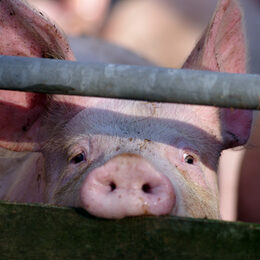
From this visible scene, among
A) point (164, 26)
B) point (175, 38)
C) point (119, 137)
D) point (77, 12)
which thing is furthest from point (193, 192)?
point (77, 12)

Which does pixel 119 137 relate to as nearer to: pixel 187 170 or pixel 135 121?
pixel 135 121

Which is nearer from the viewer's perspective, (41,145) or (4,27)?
(4,27)

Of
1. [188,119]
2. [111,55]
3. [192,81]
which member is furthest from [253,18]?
[192,81]

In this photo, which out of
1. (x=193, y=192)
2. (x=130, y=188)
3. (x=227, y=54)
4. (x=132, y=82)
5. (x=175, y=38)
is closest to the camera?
(x=132, y=82)

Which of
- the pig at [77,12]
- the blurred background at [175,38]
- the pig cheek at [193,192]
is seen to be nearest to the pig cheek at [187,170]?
the pig cheek at [193,192]

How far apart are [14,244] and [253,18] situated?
15.6 feet

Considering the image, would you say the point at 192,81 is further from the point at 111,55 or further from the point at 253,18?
the point at 253,18

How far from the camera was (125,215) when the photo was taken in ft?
4.46

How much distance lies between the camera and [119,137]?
1901mm

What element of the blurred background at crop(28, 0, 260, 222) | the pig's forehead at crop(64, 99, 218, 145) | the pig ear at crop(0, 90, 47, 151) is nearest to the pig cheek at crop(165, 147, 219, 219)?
the pig's forehead at crop(64, 99, 218, 145)

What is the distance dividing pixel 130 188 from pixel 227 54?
1.02 meters

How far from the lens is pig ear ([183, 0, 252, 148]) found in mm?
2082

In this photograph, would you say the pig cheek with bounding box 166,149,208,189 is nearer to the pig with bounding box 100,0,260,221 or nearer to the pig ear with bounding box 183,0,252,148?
the pig ear with bounding box 183,0,252,148

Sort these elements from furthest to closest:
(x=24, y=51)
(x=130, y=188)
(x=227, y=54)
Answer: (x=227, y=54)
(x=24, y=51)
(x=130, y=188)
